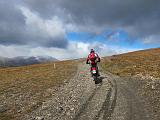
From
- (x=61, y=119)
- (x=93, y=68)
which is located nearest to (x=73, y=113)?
(x=61, y=119)

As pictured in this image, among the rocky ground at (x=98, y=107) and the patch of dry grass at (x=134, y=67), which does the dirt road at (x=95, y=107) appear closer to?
the rocky ground at (x=98, y=107)

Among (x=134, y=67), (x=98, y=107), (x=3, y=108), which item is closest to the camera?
(x=98, y=107)

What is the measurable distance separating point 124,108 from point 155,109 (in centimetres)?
165

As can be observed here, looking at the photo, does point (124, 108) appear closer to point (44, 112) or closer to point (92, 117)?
point (92, 117)

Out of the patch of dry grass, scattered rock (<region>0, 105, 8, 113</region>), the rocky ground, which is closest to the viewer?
the rocky ground

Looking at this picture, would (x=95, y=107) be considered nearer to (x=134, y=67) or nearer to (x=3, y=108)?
(x=3, y=108)

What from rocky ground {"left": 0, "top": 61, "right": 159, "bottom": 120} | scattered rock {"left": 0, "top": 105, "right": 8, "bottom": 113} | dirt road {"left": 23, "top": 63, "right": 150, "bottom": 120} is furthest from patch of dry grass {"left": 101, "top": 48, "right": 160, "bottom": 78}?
scattered rock {"left": 0, "top": 105, "right": 8, "bottom": 113}

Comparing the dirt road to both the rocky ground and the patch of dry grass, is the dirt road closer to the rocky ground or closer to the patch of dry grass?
the rocky ground

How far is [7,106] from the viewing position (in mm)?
16812

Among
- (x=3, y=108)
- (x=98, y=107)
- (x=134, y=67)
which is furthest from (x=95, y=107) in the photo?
(x=134, y=67)

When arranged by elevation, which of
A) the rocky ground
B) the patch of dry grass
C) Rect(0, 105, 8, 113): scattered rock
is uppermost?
the patch of dry grass

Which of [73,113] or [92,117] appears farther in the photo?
[73,113]

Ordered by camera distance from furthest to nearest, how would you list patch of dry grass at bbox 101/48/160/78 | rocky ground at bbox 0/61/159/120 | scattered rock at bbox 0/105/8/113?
patch of dry grass at bbox 101/48/160/78, scattered rock at bbox 0/105/8/113, rocky ground at bbox 0/61/159/120

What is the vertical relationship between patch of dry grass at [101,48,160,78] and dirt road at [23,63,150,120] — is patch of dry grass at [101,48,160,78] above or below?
above
